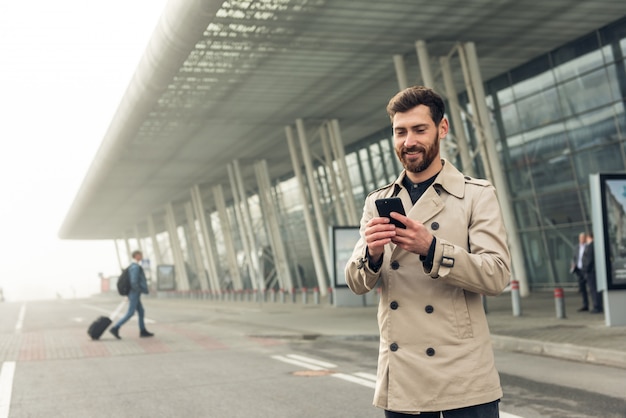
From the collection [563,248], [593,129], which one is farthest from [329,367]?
[563,248]

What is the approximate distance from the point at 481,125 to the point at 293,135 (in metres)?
13.3

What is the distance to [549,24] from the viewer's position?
72.0 ft

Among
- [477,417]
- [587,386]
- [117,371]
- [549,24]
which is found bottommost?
[587,386]

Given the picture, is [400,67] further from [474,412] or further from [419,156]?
[474,412]

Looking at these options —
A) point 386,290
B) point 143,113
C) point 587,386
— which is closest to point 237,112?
point 143,113

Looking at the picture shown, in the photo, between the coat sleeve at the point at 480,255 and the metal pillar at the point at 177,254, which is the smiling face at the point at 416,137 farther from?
the metal pillar at the point at 177,254

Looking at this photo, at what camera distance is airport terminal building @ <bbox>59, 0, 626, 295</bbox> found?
20250 mm

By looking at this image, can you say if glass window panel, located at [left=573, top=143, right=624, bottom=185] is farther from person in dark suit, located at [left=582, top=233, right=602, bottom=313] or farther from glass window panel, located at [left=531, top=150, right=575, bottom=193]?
person in dark suit, located at [left=582, top=233, right=602, bottom=313]

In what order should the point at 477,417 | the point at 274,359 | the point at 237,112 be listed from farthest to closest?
the point at 237,112 < the point at 274,359 < the point at 477,417

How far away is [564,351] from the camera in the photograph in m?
10.4

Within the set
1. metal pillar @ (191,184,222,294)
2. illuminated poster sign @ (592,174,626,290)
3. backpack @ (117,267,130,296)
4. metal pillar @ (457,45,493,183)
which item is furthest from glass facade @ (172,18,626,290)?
metal pillar @ (191,184,222,294)

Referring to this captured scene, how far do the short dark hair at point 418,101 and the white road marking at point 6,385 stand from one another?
6.08 metres

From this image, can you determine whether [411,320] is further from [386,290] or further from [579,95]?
[579,95]

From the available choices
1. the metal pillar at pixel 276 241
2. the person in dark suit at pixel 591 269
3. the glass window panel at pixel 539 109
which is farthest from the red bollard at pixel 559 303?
the metal pillar at pixel 276 241
